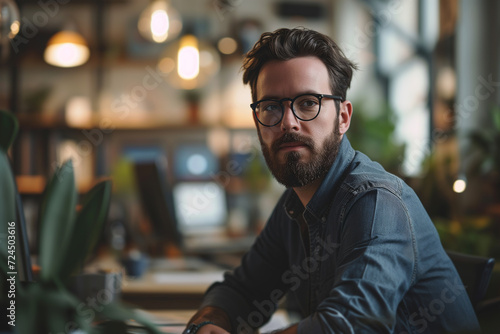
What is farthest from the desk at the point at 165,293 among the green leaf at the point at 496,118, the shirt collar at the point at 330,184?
the green leaf at the point at 496,118

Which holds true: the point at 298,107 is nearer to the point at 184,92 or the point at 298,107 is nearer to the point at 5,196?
the point at 5,196

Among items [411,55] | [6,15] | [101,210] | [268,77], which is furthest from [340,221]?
[411,55]

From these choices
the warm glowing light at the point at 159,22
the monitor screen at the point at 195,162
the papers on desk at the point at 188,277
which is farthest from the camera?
the monitor screen at the point at 195,162

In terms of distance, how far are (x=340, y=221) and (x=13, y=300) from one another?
576mm

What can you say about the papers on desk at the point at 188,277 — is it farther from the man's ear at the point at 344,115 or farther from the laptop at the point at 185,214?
the man's ear at the point at 344,115

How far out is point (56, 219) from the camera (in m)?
0.76

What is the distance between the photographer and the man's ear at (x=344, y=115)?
3.27ft

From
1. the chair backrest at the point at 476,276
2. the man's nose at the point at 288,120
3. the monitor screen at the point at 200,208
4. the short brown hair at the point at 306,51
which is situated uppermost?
the short brown hair at the point at 306,51

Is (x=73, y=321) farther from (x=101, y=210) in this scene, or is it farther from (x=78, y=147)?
(x=78, y=147)

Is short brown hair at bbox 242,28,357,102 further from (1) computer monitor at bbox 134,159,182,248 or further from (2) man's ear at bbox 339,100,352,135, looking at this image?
(1) computer monitor at bbox 134,159,182,248

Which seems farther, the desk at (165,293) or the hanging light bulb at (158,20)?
the hanging light bulb at (158,20)

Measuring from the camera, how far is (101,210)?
76 cm

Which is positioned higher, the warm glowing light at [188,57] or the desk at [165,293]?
the warm glowing light at [188,57]

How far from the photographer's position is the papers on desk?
6.70 ft
